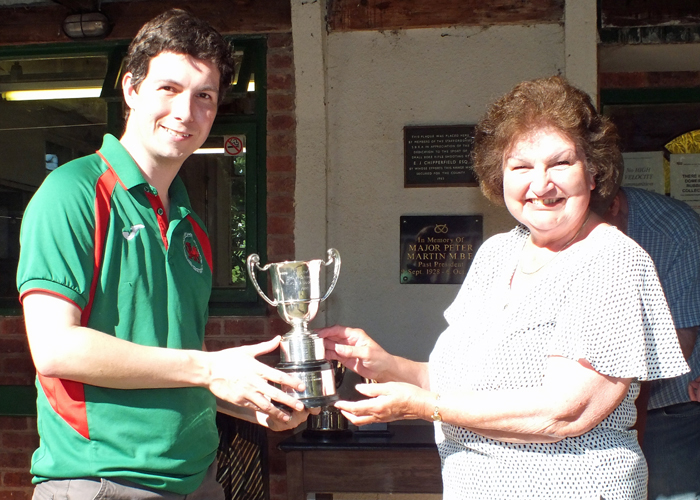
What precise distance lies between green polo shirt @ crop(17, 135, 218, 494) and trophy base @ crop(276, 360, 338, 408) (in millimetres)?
293

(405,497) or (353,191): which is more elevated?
(353,191)

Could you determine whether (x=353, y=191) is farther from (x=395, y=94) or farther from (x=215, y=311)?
(x=215, y=311)

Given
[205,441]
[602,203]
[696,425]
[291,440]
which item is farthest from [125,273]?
[696,425]

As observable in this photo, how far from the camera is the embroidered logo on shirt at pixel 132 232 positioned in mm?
2018

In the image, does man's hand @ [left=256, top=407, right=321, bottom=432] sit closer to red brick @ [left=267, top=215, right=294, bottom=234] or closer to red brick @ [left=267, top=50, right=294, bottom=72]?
red brick @ [left=267, top=215, right=294, bottom=234]

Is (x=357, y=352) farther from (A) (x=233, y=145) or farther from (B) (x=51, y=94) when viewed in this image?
(B) (x=51, y=94)

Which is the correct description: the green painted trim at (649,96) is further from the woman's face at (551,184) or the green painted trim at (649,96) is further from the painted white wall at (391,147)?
the woman's face at (551,184)

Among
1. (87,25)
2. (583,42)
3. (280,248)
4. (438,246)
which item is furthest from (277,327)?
(583,42)

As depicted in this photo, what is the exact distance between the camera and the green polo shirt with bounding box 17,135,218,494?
6.20 ft

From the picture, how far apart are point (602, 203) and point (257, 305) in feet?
8.71

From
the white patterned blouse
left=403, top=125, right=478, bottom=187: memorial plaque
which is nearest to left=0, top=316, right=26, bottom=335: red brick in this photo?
left=403, top=125, right=478, bottom=187: memorial plaque

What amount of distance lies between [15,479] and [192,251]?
324 cm

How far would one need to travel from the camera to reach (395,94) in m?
4.55

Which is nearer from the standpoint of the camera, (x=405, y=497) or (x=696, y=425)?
(x=696, y=425)
